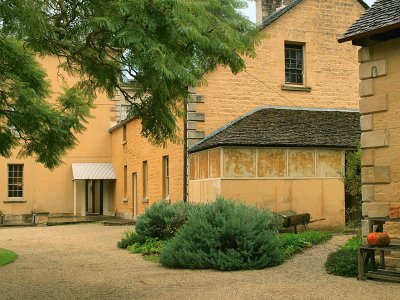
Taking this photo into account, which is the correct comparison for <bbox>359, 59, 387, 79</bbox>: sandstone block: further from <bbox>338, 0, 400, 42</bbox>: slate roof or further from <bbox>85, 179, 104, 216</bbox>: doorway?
<bbox>85, 179, 104, 216</bbox>: doorway

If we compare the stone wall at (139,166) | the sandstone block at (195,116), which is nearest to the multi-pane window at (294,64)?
the sandstone block at (195,116)

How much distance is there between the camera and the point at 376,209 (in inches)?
403

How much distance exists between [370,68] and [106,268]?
21.5 ft

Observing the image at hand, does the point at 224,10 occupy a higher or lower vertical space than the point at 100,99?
lower

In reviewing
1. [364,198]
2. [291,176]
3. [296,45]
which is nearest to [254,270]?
[364,198]

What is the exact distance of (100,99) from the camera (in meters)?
32.0

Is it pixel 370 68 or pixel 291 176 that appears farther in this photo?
pixel 291 176

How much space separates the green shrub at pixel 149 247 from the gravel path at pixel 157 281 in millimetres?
341

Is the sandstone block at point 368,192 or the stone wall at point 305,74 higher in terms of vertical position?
the stone wall at point 305,74

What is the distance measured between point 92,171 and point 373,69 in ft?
74.3

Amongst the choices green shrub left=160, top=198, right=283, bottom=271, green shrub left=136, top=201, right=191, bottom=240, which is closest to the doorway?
green shrub left=136, top=201, right=191, bottom=240

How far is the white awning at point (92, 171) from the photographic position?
30.5 meters

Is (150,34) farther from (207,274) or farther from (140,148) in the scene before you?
(140,148)

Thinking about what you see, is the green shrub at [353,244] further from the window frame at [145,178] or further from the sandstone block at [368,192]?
the window frame at [145,178]
